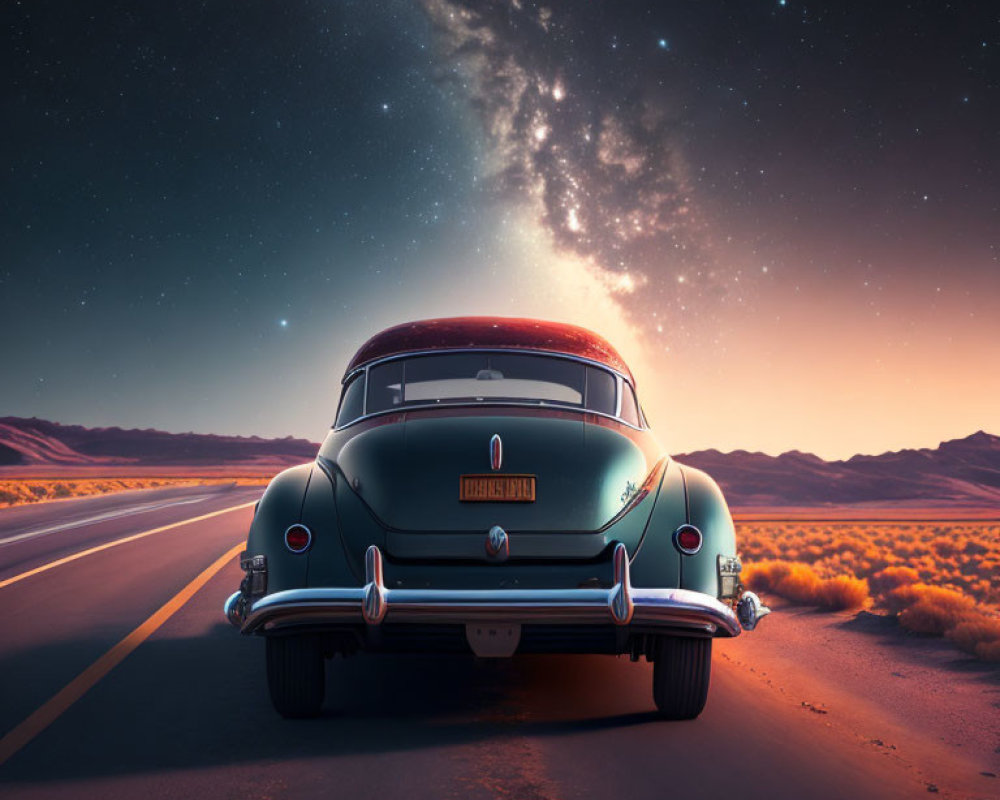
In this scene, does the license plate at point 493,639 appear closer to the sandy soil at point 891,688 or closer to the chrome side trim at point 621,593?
the chrome side trim at point 621,593

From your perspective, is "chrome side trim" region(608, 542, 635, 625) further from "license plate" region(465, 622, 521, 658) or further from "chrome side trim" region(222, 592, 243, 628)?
"chrome side trim" region(222, 592, 243, 628)

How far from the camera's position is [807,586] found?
11.3m

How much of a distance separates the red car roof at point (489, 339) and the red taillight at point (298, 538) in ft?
4.94

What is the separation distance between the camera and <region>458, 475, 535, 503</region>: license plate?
A: 4293mm

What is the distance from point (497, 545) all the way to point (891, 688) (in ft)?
13.0

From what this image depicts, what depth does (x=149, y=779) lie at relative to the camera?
12.3ft

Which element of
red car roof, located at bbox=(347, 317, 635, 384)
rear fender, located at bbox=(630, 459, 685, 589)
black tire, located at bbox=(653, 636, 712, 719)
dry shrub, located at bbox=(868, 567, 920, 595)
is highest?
red car roof, located at bbox=(347, 317, 635, 384)

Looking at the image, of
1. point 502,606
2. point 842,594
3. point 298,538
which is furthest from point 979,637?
point 298,538

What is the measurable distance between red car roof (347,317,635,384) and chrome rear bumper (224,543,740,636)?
1.73 meters

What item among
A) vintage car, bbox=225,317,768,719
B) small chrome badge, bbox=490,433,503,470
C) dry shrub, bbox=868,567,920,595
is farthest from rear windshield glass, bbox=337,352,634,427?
dry shrub, bbox=868,567,920,595

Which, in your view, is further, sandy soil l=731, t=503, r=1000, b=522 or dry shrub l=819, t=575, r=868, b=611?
sandy soil l=731, t=503, r=1000, b=522

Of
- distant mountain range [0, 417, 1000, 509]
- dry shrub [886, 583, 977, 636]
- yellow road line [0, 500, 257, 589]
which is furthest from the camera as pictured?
distant mountain range [0, 417, 1000, 509]

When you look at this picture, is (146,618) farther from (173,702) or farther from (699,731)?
(699,731)

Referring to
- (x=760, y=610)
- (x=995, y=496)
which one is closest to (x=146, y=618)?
(x=760, y=610)
